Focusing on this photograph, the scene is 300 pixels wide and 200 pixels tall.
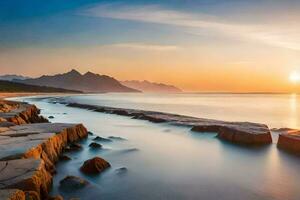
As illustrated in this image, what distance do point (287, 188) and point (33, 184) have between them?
307 inches

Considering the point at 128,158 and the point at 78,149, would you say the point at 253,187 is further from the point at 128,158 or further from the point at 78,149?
the point at 78,149

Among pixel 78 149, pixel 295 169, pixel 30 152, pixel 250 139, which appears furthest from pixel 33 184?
pixel 250 139

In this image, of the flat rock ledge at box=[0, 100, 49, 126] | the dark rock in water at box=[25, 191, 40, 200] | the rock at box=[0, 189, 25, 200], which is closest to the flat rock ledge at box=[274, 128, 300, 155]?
the dark rock in water at box=[25, 191, 40, 200]

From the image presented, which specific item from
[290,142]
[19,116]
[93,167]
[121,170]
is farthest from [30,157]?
[19,116]

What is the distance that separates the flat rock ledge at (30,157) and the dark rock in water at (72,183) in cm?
41

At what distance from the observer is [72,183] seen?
9.41 metres

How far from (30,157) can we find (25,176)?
2.08m

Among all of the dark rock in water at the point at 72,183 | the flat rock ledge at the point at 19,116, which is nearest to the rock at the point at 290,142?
the dark rock in water at the point at 72,183

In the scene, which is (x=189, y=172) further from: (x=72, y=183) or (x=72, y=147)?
(x=72, y=147)

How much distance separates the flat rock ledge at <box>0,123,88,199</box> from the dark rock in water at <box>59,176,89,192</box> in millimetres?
410

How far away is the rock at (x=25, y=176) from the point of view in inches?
275

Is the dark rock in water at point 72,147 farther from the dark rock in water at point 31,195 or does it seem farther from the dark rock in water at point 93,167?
the dark rock in water at point 31,195

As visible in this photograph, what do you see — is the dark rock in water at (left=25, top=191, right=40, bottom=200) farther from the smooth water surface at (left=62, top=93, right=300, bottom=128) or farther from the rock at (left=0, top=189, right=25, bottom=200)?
the smooth water surface at (left=62, top=93, right=300, bottom=128)

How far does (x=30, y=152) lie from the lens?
9.63 metres
